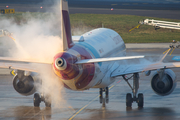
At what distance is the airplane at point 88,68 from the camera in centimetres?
1811

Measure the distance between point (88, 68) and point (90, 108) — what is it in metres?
4.00

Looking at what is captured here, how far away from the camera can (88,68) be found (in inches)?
771

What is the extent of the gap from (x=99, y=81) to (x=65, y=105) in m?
3.49

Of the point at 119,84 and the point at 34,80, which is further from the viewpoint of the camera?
the point at 119,84

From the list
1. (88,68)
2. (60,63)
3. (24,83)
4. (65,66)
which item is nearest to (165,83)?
(88,68)

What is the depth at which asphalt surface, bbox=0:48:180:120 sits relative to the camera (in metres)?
20.5

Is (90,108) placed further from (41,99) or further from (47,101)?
(41,99)

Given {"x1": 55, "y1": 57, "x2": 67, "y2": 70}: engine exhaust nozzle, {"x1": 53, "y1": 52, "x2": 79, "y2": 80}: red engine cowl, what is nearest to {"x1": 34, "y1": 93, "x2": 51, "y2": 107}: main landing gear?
{"x1": 53, "y1": 52, "x2": 79, "y2": 80}: red engine cowl

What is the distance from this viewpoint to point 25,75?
76.0 ft

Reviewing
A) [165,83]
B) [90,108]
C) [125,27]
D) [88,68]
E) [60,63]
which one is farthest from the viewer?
[125,27]

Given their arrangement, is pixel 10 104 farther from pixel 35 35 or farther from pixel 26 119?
pixel 35 35

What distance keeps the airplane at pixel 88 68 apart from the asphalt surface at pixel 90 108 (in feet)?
2.69

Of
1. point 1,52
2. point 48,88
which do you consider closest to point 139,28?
point 1,52

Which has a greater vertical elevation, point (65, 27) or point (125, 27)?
point (125, 27)
